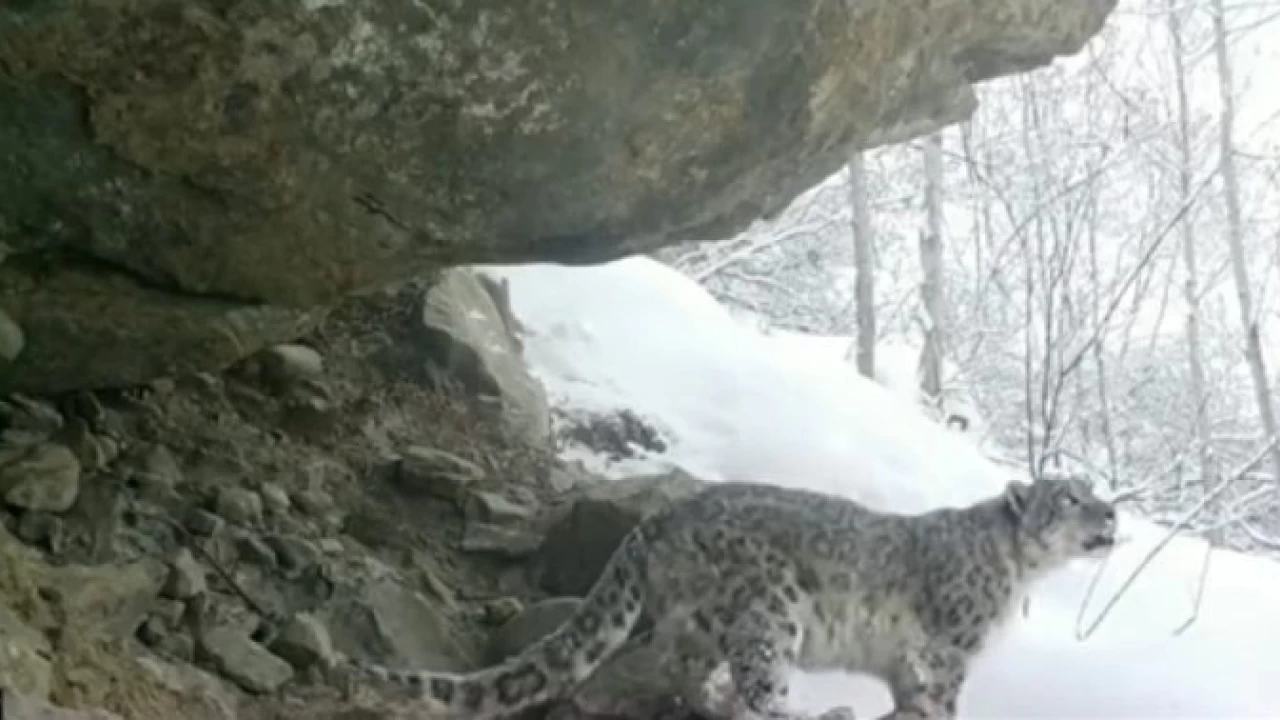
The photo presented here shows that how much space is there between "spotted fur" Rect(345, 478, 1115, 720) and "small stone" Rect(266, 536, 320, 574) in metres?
0.71

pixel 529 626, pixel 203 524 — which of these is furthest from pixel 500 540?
pixel 203 524

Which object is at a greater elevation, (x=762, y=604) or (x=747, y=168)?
(x=747, y=168)

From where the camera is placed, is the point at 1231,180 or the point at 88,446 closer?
the point at 88,446

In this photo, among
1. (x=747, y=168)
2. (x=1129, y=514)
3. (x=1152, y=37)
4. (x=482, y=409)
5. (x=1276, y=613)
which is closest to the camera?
(x=747, y=168)

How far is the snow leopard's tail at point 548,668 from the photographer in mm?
4125

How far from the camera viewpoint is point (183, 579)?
442 centimetres

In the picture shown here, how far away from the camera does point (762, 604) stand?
14.3ft

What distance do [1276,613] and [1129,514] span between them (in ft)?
4.86

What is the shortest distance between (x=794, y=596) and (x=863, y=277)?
6.22m

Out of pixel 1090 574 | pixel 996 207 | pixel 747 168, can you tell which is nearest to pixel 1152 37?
pixel 996 207

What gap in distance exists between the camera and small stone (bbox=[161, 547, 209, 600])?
14.4ft

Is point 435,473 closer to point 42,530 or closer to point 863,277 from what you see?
point 42,530

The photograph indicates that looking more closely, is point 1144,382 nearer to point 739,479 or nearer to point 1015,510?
point 739,479

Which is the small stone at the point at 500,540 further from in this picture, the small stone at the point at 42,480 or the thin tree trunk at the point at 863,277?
the thin tree trunk at the point at 863,277
